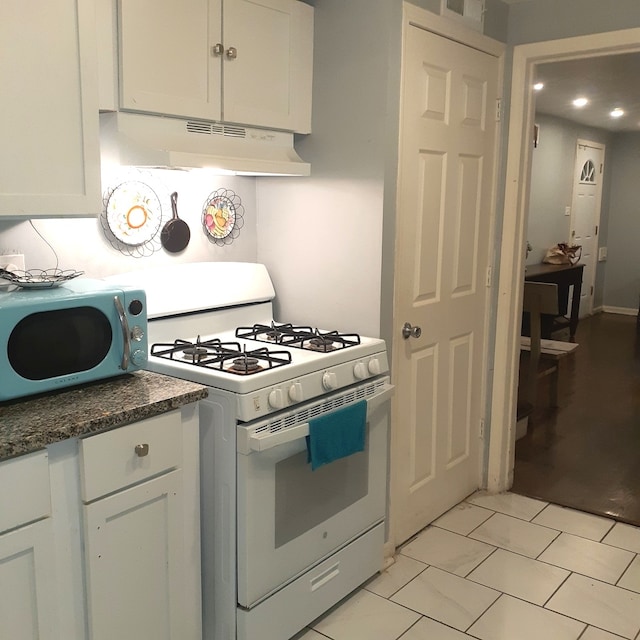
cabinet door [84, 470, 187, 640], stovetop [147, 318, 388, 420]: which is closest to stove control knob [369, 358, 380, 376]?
stovetop [147, 318, 388, 420]

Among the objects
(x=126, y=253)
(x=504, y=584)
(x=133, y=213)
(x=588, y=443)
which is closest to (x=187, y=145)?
(x=133, y=213)

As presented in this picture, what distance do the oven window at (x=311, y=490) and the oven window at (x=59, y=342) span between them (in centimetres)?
65

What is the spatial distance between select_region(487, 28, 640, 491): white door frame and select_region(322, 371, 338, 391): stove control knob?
131 cm

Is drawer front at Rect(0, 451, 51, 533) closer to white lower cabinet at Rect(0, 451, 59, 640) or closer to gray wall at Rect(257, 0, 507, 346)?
white lower cabinet at Rect(0, 451, 59, 640)

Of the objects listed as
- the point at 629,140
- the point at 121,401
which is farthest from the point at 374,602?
the point at 629,140

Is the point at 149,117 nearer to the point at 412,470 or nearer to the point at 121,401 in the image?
the point at 121,401

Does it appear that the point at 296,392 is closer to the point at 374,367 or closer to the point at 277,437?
the point at 277,437

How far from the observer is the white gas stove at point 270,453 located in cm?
204

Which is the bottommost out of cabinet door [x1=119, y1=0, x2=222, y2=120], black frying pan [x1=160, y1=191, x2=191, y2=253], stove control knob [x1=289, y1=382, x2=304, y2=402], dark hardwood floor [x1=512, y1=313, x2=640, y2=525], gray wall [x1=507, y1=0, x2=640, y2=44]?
dark hardwood floor [x1=512, y1=313, x2=640, y2=525]

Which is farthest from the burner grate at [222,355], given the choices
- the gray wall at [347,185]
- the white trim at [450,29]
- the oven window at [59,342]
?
the white trim at [450,29]

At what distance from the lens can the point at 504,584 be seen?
2623mm

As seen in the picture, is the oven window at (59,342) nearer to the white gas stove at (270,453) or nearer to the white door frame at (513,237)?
the white gas stove at (270,453)

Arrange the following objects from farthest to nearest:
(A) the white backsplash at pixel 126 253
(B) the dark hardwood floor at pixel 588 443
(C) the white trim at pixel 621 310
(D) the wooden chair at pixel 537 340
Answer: (C) the white trim at pixel 621 310 < (D) the wooden chair at pixel 537 340 < (B) the dark hardwood floor at pixel 588 443 < (A) the white backsplash at pixel 126 253

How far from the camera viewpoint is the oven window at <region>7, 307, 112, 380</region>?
1.72m
